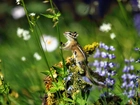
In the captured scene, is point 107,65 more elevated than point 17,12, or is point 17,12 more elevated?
point 17,12

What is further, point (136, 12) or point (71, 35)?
point (136, 12)

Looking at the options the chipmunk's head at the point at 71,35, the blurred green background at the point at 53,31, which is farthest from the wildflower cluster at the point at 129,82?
the blurred green background at the point at 53,31

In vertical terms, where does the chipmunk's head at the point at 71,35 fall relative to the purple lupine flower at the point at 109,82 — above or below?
above

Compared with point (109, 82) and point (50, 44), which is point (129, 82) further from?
point (50, 44)

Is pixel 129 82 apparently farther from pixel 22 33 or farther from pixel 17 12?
pixel 17 12

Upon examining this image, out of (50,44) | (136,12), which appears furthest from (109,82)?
(136,12)

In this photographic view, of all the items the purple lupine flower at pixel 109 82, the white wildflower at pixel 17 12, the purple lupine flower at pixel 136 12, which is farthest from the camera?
the white wildflower at pixel 17 12

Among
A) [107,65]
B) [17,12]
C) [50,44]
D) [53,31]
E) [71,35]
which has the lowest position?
[107,65]

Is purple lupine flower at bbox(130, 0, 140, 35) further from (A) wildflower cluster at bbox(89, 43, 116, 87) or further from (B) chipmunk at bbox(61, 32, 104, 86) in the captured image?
(B) chipmunk at bbox(61, 32, 104, 86)

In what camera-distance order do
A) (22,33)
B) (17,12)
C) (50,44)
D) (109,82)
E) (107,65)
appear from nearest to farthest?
(109,82) < (107,65) < (22,33) < (50,44) < (17,12)

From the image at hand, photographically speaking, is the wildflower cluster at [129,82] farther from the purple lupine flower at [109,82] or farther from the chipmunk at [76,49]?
the chipmunk at [76,49]

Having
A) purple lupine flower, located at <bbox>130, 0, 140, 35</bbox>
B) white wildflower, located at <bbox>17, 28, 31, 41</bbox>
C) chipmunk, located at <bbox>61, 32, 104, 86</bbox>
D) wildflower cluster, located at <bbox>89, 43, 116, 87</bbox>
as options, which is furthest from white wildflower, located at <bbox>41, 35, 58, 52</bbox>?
chipmunk, located at <bbox>61, 32, 104, 86</bbox>

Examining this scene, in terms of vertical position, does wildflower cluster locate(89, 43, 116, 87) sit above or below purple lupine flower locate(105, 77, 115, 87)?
above

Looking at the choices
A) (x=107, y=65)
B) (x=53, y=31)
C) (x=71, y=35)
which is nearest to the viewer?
(x=71, y=35)
